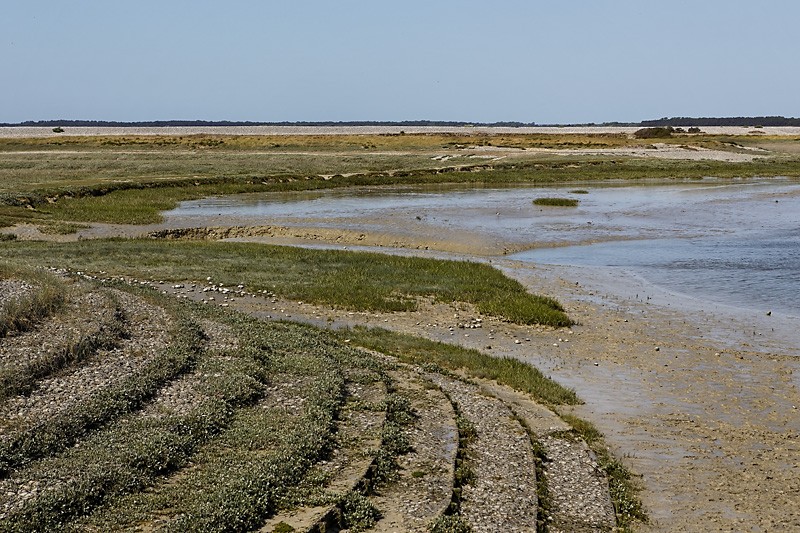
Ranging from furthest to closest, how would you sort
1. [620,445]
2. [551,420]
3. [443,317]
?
[443,317] < [551,420] < [620,445]

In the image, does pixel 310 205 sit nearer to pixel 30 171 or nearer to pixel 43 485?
pixel 30 171

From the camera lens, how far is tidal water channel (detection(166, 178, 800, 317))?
1249 inches

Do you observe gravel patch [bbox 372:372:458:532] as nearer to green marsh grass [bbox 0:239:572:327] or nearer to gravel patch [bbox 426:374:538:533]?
gravel patch [bbox 426:374:538:533]

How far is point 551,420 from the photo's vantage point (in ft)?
51.7

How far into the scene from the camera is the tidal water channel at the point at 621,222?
31719 mm

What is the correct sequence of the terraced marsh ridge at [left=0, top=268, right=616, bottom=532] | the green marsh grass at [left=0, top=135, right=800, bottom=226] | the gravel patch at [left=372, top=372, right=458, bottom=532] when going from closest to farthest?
the terraced marsh ridge at [left=0, top=268, right=616, bottom=532], the gravel patch at [left=372, top=372, right=458, bottom=532], the green marsh grass at [left=0, top=135, right=800, bottom=226]

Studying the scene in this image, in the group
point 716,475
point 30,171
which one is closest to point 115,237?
point 716,475

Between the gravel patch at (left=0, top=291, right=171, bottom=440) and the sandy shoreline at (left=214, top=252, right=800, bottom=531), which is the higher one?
the gravel patch at (left=0, top=291, right=171, bottom=440)

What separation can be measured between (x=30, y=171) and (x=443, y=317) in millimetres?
65963

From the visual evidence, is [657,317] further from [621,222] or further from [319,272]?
[621,222]

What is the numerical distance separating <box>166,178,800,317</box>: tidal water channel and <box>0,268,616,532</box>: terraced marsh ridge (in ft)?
48.1

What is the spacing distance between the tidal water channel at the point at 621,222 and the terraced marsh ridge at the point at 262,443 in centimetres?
1466

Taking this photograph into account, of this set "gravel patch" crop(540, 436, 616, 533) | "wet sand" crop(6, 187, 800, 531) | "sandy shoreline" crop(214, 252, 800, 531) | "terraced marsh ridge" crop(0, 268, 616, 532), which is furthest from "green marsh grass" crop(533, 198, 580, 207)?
"gravel patch" crop(540, 436, 616, 533)

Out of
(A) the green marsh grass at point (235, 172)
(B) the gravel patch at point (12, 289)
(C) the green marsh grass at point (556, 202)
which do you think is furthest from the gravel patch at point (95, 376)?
(C) the green marsh grass at point (556, 202)
